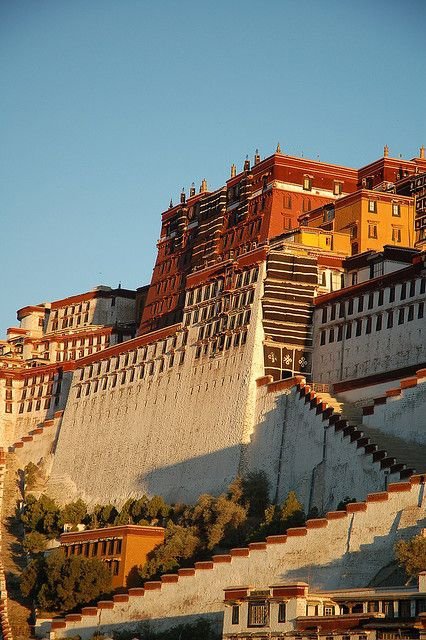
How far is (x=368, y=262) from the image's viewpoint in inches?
4193

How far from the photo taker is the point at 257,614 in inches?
2793

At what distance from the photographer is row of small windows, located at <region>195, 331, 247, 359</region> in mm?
103188

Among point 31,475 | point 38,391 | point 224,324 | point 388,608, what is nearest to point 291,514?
point 224,324

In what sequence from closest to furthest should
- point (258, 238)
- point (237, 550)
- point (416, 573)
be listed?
point (416, 573) → point (237, 550) → point (258, 238)

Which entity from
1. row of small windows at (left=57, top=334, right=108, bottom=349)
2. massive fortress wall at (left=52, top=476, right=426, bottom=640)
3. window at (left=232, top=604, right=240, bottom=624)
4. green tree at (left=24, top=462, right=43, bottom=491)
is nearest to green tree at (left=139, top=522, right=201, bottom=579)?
massive fortress wall at (left=52, top=476, right=426, bottom=640)

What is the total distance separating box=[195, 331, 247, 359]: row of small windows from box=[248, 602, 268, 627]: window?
3288cm

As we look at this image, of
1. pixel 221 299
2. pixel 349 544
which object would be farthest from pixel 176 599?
pixel 221 299

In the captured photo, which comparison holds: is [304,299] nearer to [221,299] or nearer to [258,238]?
[221,299]

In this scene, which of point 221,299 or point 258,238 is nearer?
point 221,299

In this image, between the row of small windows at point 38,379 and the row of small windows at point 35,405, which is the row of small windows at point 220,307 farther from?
the row of small windows at point 38,379

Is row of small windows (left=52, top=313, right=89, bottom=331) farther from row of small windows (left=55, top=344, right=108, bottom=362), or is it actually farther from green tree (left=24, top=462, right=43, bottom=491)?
green tree (left=24, top=462, right=43, bottom=491)

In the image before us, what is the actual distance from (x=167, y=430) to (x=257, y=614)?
38284 millimetres

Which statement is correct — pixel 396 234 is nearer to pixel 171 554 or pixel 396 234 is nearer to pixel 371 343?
pixel 371 343

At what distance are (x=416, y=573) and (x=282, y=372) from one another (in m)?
34.4
